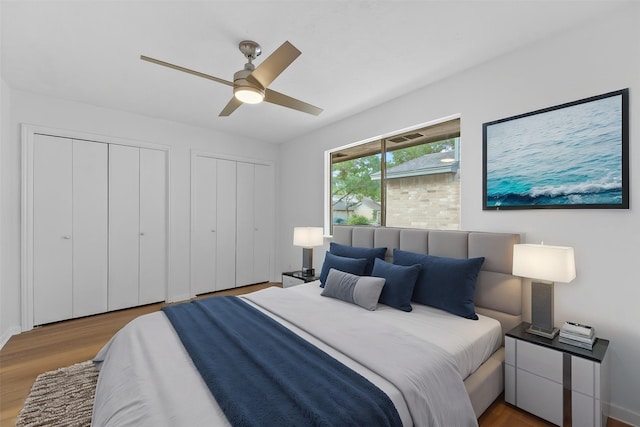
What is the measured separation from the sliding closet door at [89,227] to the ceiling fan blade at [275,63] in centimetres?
297

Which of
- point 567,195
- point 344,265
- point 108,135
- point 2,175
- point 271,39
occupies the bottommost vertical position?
point 344,265

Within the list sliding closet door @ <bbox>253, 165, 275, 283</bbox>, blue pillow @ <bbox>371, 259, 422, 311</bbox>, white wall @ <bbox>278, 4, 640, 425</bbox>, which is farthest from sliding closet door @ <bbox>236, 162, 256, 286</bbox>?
white wall @ <bbox>278, 4, 640, 425</bbox>

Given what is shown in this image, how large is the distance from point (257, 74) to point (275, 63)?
0.57ft

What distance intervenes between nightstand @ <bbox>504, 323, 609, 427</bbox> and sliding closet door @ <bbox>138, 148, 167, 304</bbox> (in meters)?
4.22

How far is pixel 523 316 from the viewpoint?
2.23 metres

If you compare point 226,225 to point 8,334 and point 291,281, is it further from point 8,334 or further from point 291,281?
point 8,334

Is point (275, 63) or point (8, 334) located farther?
point (8, 334)

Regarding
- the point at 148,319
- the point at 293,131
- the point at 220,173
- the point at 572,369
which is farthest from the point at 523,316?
the point at 220,173

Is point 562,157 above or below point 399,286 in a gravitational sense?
above

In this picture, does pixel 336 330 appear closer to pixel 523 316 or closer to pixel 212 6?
pixel 523 316

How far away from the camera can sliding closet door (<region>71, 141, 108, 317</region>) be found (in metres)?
3.50

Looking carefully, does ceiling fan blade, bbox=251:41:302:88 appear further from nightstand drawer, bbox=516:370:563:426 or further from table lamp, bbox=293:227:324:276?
nightstand drawer, bbox=516:370:563:426

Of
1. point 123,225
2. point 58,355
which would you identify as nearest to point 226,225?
point 123,225

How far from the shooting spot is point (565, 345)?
179 centimetres
